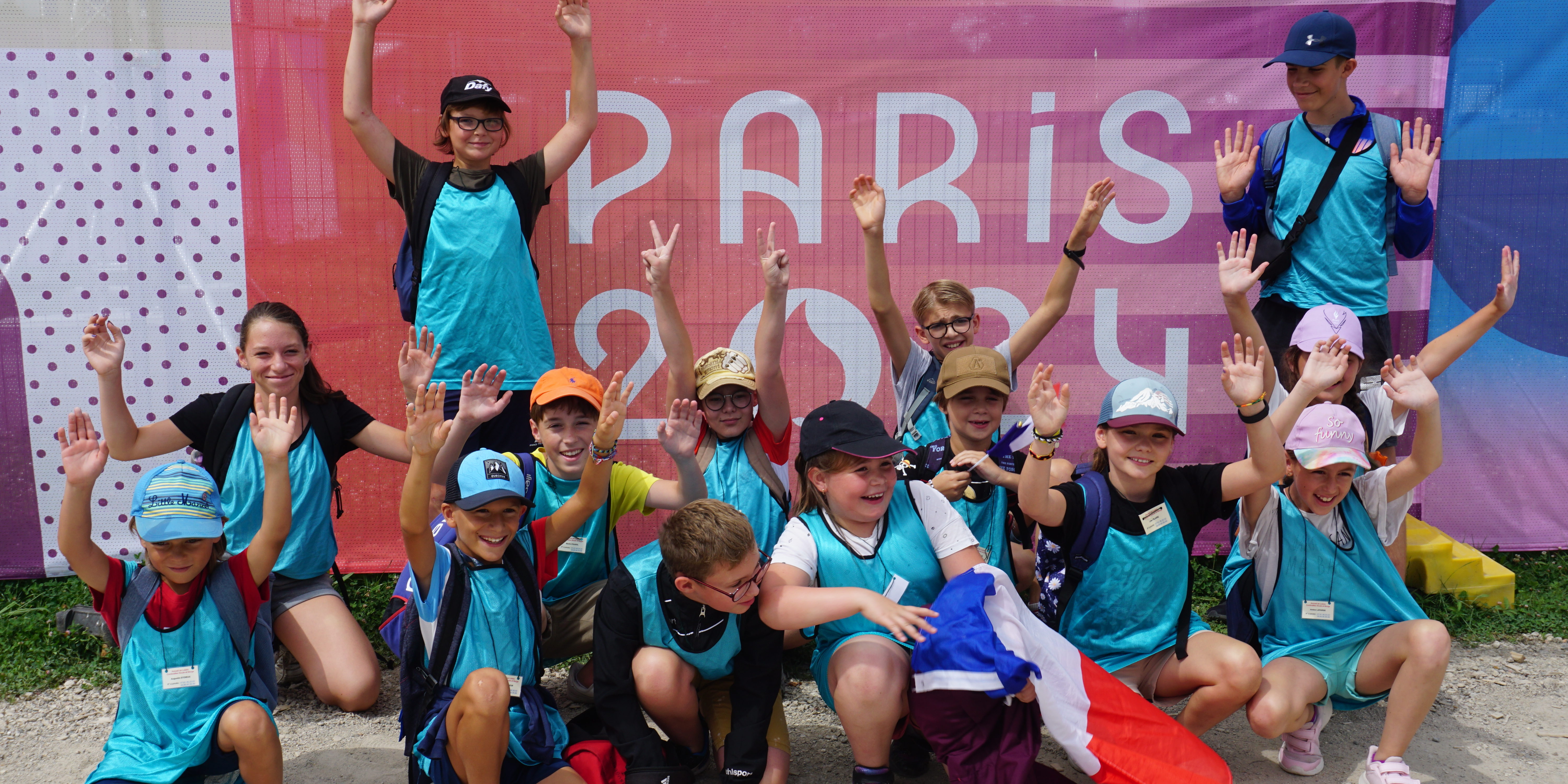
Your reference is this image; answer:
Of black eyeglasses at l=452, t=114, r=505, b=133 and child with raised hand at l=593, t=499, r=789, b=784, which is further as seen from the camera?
black eyeglasses at l=452, t=114, r=505, b=133

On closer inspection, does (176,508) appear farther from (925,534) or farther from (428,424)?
(925,534)

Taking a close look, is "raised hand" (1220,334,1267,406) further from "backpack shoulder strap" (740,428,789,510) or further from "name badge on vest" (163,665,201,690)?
"name badge on vest" (163,665,201,690)

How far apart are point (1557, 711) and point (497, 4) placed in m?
4.62

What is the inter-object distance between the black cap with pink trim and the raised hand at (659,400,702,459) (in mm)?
396

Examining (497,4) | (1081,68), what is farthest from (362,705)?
(1081,68)

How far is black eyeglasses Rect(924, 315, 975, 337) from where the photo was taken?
398cm

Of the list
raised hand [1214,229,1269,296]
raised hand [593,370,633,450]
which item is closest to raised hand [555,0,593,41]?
raised hand [593,370,633,450]

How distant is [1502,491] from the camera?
15.8 ft

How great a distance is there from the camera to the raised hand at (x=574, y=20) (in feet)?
13.0

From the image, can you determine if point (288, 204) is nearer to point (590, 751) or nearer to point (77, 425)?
point (77, 425)

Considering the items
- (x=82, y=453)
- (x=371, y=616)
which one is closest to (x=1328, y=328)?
(x=371, y=616)

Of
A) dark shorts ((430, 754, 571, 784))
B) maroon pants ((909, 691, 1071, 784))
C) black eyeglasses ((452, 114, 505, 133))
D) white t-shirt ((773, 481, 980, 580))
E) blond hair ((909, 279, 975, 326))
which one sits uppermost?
black eyeglasses ((452, 114, 505, 133))

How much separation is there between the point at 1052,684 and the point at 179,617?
2.34m

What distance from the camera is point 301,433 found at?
3654 mm
